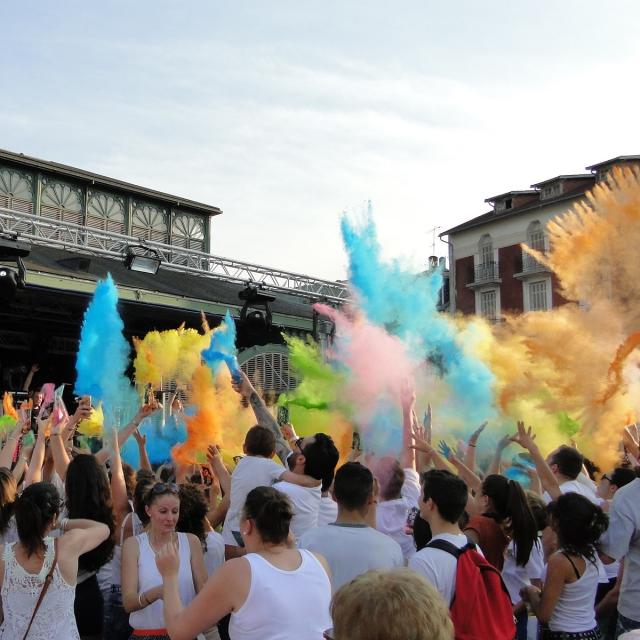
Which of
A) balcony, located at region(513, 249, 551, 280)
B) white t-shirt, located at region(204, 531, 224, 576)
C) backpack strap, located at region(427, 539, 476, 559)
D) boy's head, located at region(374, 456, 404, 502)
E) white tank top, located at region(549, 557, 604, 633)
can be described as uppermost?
balcony, located at region(513, 249, 551, 280)

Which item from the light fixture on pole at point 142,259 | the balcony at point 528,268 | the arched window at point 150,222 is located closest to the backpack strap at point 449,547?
the light fixture on pole at point 142,259

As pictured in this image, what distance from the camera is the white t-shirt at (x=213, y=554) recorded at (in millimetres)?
3965

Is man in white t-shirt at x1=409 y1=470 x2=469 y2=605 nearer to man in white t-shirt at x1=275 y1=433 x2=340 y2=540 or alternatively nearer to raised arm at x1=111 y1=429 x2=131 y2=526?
man in white t-shirt at x1=275 y1=433 x2=340 y2=540

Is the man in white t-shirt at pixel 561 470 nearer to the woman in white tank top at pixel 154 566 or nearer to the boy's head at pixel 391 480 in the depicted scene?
the boy's head at pixel 391 480

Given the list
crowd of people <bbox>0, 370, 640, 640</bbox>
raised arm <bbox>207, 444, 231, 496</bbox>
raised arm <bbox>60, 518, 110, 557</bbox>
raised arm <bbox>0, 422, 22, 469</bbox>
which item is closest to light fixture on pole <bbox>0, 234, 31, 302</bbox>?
raised arm <bbox>0, 422, 22, 469</bbox>

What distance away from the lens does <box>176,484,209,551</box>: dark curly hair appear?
12.6 feet

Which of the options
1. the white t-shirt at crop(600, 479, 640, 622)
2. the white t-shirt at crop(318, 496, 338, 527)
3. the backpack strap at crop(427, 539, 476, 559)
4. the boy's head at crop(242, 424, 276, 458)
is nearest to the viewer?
the backpack strap at crop(427, 539, 476, 559)

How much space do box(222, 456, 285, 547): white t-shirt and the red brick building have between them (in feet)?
97.0

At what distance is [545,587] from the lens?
3.58 m

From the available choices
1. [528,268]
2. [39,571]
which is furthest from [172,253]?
[528,268]

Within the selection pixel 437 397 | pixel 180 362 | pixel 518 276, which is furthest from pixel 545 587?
pixel 518 276

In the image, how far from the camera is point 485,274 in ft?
123

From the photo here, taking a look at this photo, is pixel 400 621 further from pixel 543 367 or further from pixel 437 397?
pixel 437 397

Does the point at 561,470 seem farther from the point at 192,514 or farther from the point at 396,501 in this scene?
the point at 192,514
